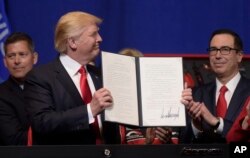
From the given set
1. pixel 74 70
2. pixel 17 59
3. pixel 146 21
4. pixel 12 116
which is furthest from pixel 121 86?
pixel 146 21

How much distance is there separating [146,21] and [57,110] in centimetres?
179

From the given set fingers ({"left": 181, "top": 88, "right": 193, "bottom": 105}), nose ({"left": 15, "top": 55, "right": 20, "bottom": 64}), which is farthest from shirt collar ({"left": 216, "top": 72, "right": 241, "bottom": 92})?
→ nose ({"left": 15, "top": 55, "right": 20, "bottom": 64})

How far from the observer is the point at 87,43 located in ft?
10.5

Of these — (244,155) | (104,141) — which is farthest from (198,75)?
(244,155)

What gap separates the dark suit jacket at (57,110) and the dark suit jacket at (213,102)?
0.42 meters

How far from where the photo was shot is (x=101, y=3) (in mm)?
4645

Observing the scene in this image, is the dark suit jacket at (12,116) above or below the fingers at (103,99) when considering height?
below

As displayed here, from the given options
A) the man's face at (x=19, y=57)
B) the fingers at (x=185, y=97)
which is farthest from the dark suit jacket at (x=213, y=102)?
the man's face at (x=19, y=57)

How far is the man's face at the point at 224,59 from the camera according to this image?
3725 millimetres

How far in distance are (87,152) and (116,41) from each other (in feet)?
7.12

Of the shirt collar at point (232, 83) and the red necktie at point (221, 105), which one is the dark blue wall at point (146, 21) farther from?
the red necktie at point (221, 105)

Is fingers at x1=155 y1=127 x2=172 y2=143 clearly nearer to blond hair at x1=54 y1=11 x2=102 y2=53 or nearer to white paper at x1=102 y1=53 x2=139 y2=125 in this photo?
white paper at x1=102 y1=53 x2=139 y2=125

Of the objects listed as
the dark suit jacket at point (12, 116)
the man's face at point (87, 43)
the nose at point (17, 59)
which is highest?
the man's face at point (87, 43)

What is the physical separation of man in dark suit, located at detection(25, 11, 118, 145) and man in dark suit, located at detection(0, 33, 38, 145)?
1.23 ft
